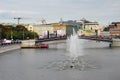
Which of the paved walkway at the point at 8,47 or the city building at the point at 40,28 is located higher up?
the city building at the point at 40,28

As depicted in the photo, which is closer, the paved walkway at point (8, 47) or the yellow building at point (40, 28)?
the paved walkway at point (8, 47)

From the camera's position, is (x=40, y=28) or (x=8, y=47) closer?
(x=8, y=47)

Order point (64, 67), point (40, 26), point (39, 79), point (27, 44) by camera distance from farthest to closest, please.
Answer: point (40, 26)
point (27, 44)
point (64, 67)
point (39, 79)

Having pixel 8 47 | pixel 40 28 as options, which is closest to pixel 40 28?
pixel 40 28

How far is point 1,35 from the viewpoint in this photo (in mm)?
85500

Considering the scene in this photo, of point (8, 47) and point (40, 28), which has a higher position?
point (40, 28)

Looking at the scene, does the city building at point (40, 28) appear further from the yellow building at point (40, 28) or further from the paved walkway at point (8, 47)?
the paved walkway at point (8, 47)

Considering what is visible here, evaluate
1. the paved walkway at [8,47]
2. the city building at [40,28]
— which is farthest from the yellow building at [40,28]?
the paved walkway at [8,47]

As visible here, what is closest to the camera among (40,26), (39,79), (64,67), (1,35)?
(39,79)

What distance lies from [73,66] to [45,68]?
2.19 m

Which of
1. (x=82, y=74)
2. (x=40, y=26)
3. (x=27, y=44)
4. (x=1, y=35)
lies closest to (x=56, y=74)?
(x=82, y=74)

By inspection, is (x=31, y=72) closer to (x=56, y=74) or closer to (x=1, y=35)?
(x=56, y=74)

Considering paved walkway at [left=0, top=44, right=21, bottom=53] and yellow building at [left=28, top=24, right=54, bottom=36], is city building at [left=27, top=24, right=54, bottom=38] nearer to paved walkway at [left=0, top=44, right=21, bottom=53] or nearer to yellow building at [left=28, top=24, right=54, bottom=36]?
yellow building at [left=28, top=24, right=54, bottom=36]

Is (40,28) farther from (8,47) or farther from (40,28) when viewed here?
(8,47)
